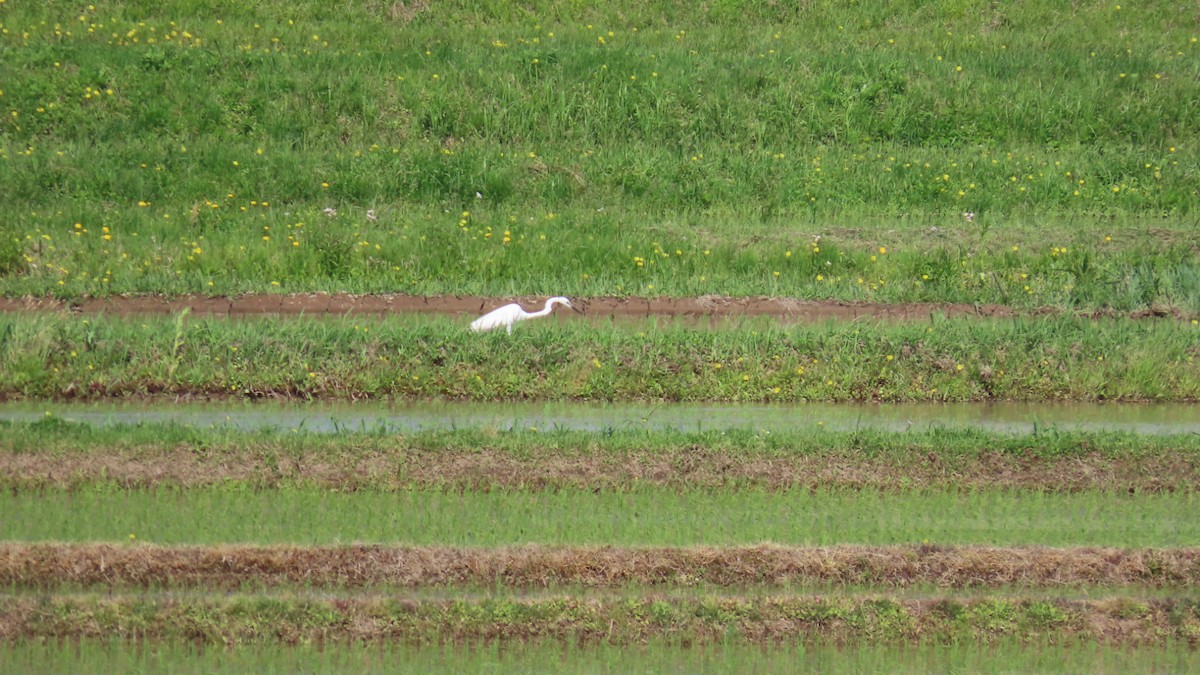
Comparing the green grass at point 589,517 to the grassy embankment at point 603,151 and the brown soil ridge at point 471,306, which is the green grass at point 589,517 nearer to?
the brown soil ridge at point 471,306

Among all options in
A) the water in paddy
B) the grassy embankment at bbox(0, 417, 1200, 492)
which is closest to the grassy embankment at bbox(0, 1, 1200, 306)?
the water in paddy

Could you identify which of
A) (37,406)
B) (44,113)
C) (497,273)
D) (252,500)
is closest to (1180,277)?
(497,273)

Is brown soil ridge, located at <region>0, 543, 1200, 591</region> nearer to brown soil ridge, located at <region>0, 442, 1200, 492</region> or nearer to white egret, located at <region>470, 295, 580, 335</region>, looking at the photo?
brown soil ridge, located at <region>0, 442, 1200, 492</region>

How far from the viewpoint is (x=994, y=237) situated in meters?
14.0

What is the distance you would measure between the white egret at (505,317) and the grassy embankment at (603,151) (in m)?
1.37

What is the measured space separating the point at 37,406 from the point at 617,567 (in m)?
4.95

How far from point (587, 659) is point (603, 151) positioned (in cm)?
1095

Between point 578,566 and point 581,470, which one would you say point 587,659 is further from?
point 581,470

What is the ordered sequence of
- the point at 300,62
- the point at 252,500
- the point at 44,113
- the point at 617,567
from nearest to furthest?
the point at 617,567, the point at 252,500, the point at 44,113, the point at 300,62

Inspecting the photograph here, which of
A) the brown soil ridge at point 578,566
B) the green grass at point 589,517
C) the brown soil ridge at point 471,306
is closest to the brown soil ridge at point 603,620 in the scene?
the brown soil ridge at point 578,566

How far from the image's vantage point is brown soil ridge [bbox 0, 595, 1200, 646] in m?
→ 5.94

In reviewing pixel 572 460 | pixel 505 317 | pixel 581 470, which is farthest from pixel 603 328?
pixel 581 470

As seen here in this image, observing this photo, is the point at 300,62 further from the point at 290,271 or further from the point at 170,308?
the point at 170,308

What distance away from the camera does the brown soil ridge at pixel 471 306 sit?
11.5 m
